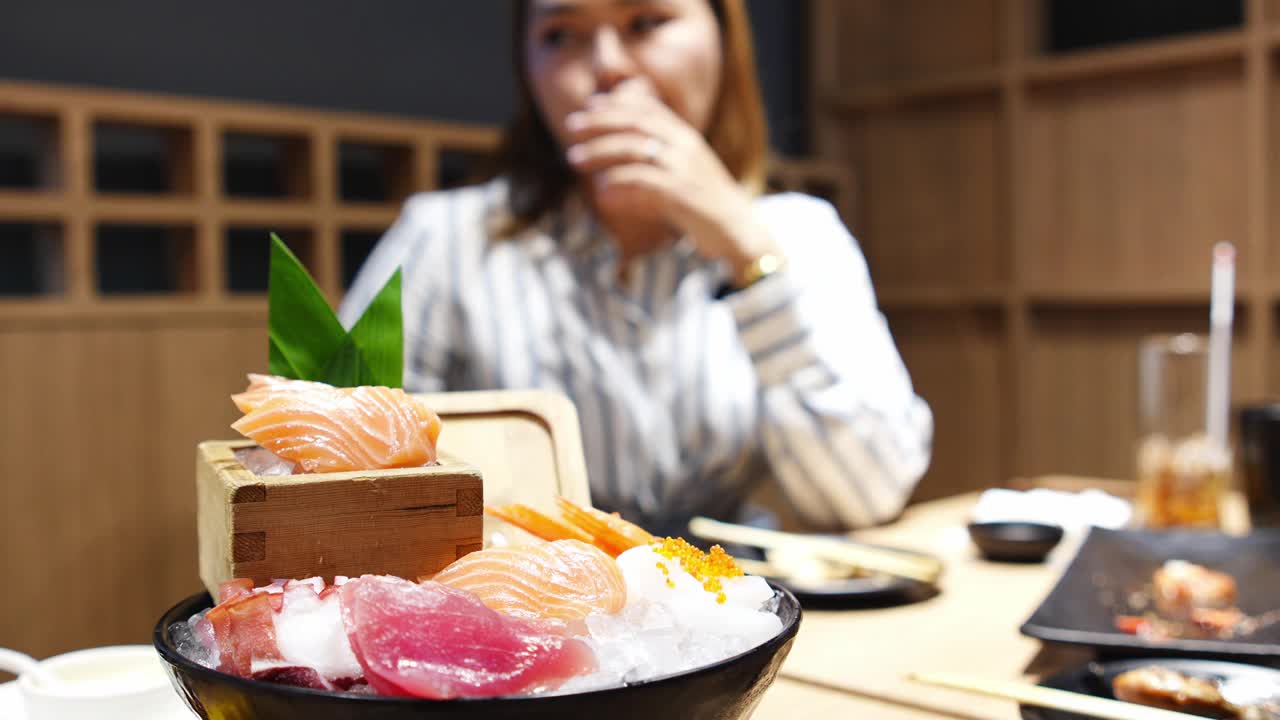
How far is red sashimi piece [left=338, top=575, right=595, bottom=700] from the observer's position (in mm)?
438

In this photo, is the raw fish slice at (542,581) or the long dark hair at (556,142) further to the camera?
the long dark hair at (556,142)

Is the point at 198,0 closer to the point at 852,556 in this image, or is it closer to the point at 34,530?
the point at 34,530

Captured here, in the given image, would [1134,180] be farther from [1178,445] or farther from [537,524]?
[537,524]

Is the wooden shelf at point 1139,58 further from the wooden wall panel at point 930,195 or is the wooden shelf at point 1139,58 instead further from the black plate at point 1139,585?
the black plate at point 1139,585

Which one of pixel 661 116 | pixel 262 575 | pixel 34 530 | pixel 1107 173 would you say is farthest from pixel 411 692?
pixel 1107 173

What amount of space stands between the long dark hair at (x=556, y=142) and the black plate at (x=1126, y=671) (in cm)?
124

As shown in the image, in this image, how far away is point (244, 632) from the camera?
0.48 metres

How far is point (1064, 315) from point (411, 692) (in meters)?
3.65

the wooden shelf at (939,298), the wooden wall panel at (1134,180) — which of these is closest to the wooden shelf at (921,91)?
the wooden wall panel at (1134,180)

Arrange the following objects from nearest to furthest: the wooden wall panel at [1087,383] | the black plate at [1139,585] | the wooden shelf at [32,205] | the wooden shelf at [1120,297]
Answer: the black plate at [1139,585], the wooden shelf at [32,205], the wooden shelf at [1120,297], the wooden wall panel at [1087,383]

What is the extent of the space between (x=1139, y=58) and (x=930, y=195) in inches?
33.7

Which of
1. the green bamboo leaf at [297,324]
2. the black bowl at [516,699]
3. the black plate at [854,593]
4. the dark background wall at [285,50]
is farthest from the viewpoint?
the dark background wall at [285,50]

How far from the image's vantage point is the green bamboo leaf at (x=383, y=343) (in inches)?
26.4

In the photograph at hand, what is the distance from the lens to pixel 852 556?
117cm
